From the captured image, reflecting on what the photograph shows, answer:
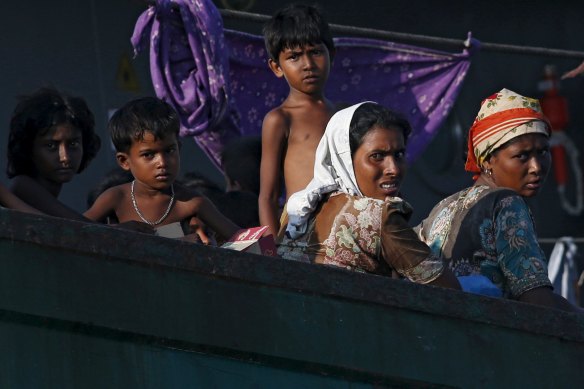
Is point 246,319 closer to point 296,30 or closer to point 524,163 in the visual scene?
point 524,163

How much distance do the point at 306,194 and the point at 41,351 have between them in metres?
0.97

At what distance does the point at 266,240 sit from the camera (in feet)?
10.8

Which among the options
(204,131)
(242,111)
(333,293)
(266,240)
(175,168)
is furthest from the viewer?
(242,111)

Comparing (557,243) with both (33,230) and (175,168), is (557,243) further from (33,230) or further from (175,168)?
(33,230)

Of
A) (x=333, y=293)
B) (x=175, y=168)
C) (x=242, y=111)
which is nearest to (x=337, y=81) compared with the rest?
(x=242, y=111)

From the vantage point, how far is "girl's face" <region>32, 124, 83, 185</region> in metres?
3.86

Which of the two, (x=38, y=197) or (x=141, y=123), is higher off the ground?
(x=141, y=123)

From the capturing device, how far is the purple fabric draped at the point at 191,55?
5008 mm

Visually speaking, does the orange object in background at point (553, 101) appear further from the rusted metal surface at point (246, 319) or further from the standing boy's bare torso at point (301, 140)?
the rusted metal surface at point (246, 319)

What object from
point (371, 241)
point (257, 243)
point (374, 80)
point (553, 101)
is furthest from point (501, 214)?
point (553, 101)

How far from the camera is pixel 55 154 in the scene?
3865mm

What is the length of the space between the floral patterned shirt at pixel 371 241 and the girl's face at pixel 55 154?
2.91 ft

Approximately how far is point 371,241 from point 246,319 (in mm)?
513

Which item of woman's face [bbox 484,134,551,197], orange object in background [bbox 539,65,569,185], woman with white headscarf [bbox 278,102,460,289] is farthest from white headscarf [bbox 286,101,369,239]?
orange object in background [bbox 539,65,569,185]
